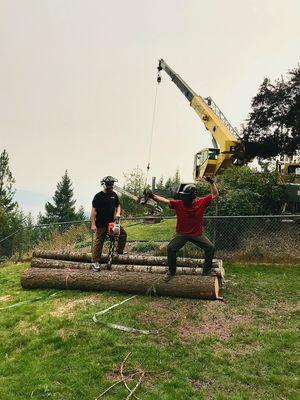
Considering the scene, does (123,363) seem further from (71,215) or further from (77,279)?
(71,215)

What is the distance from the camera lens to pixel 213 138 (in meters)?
20.7

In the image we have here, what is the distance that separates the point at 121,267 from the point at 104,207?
1439 mm

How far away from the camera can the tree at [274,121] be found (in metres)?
17.1

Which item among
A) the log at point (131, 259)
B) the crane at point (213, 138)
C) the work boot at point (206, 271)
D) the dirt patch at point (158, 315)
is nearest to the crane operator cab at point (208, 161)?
the crane at point (213, 138)

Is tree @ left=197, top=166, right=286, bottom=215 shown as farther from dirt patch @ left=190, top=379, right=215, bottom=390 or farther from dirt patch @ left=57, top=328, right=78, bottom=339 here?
dirt patch @ left=190, top=379, right=215, bottom=390

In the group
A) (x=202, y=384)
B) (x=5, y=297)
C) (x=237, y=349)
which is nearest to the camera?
(x=202, y=384)

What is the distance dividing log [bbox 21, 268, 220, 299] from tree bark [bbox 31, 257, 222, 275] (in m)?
0.24

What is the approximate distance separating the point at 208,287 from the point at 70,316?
275 cm

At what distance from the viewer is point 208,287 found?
7969 mm

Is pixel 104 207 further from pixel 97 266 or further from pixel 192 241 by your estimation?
pixel 192 241

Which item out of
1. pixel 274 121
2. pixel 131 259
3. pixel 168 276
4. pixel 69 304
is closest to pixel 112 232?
pixel 131 259

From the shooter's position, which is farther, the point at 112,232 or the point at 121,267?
the point at 121,267

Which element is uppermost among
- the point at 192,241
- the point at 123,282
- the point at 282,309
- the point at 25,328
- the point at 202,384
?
the point at 192,241

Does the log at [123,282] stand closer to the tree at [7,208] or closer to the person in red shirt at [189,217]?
the person in red shirt at [189,217]
